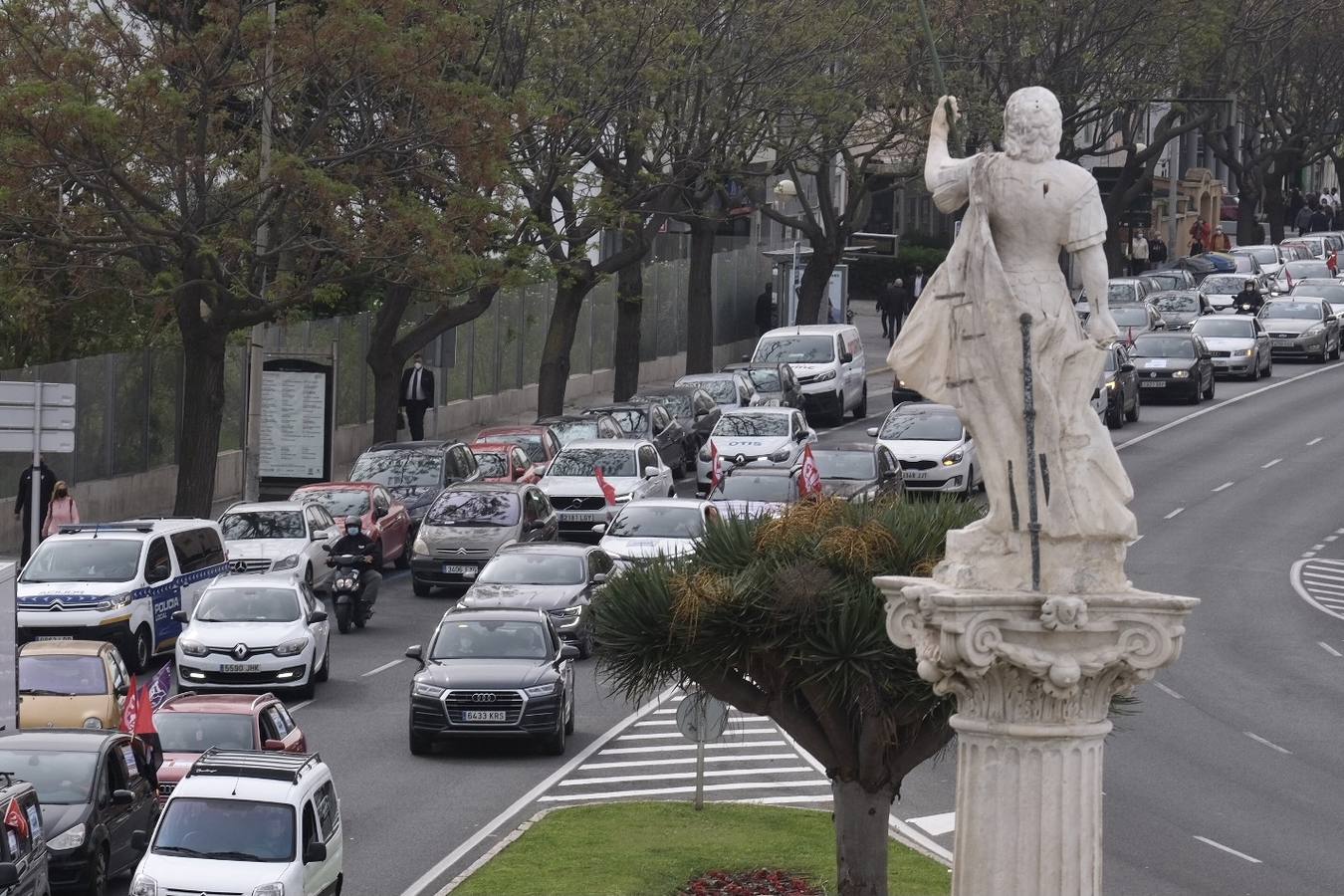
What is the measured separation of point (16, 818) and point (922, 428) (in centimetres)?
2671

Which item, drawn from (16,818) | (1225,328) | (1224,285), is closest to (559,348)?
A: (1225,328)

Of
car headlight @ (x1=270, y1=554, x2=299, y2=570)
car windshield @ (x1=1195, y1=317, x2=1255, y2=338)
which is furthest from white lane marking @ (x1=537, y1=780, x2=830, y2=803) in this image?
car windshield @ (x1=1195, y1=317, x2=1255, y2=338)

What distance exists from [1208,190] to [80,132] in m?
82.2

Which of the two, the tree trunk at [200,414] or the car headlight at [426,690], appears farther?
the tree trunk at [200,414]

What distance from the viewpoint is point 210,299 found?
33406mm

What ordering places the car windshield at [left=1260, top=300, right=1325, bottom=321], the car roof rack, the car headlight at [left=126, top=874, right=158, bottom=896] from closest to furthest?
1. the car headlight at [left=126, top=874, right=158, bottom=896]
2. the car roof rack
3. the car windshield at [left=1260, top=300, right=1325, bottom=321]

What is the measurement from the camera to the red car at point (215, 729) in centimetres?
2103

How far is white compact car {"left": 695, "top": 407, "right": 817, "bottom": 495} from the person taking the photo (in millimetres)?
41594

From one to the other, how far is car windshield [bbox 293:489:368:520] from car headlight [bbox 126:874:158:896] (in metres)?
18.5

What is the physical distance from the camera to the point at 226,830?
17.5 metres

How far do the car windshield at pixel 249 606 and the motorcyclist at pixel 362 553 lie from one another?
3120 mm

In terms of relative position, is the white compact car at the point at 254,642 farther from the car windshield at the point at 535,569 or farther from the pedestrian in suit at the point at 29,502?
the pedestrian in suit at the point at 29,502

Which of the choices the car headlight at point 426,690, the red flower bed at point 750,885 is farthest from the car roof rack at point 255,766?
the car headlight at point 426,690

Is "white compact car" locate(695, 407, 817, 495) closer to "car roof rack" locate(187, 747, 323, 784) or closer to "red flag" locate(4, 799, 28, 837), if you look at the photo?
"car roof rack" locate(187, 747, 323, 784)
